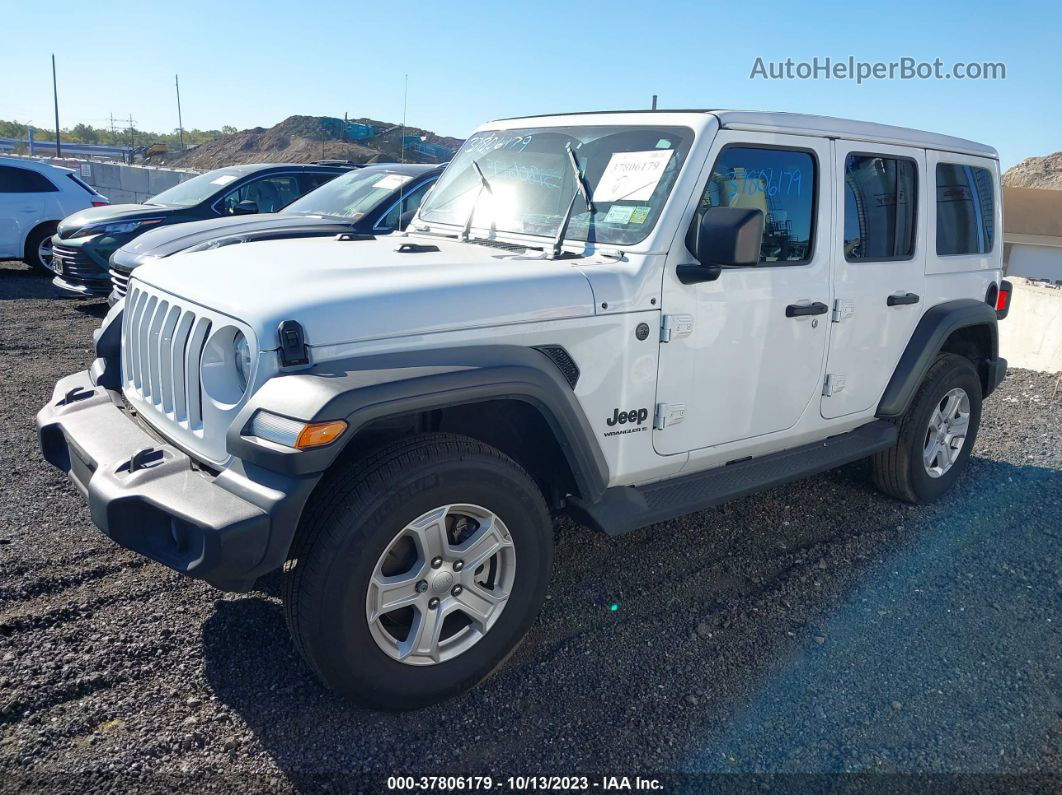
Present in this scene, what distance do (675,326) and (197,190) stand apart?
26.7 feet

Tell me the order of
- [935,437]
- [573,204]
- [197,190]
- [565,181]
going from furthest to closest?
[197,190] → [935,437] → [565,181] → [573,204]

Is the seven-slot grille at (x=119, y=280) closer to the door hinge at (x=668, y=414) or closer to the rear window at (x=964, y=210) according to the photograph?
the door hinge at (x=668, y=414)

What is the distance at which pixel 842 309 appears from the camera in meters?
3.91

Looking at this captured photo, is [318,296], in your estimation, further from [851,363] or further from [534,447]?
[851,363]

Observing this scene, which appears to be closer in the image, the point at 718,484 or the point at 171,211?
the point at 718,484

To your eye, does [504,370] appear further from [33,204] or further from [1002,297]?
[33,204]

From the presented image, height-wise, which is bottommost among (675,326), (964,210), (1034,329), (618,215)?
(1034,329)

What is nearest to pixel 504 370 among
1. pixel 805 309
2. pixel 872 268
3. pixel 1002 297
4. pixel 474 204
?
pixel 474 204

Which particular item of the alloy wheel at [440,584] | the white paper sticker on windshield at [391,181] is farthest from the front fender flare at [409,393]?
the white paper sticker on windshield at [391,181]

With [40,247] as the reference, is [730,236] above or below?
above

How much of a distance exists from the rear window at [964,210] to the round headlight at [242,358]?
3.76 metres

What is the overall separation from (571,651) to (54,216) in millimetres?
11077

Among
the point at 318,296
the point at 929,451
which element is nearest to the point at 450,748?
the point at 318,296

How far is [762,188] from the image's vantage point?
3.59 meters
